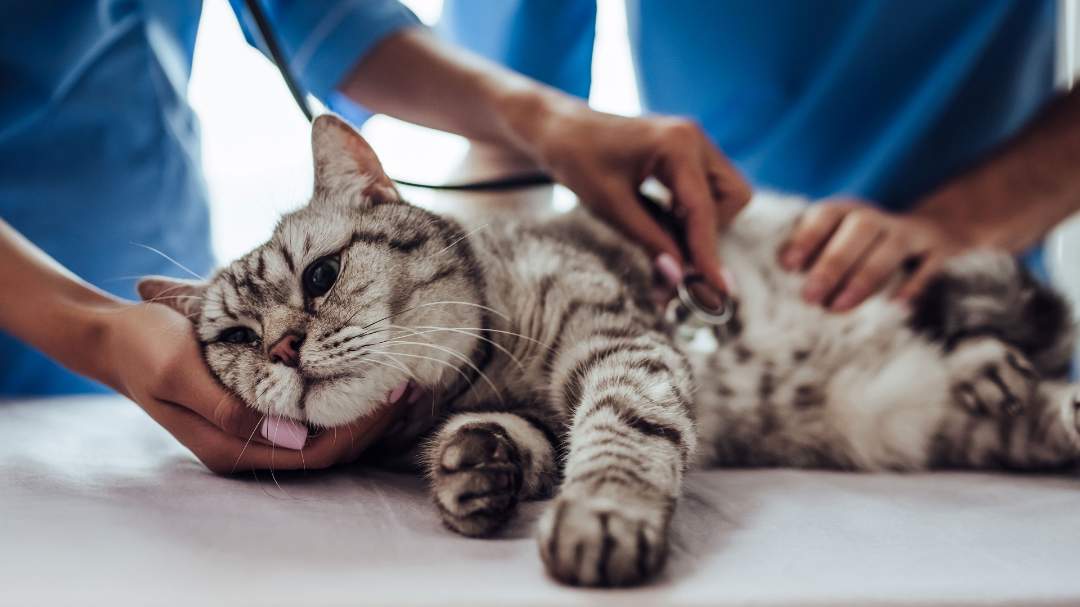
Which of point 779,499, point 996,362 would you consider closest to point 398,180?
point 779,499

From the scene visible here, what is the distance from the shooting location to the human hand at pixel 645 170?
1.17m

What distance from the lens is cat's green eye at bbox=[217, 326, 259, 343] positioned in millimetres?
872

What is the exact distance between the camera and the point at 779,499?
819 mm

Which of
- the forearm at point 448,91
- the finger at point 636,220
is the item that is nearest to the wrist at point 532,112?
the forearm at point 448,91

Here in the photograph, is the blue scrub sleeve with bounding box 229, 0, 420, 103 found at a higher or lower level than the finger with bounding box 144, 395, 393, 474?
higher

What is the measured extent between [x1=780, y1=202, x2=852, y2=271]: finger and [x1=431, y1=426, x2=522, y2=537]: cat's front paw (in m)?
0.82

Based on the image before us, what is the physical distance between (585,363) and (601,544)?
0.38m

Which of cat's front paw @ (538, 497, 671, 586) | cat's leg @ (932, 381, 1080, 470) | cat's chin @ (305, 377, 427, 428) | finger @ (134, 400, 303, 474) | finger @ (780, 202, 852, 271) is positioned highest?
finger @ (780, 202, 852, 271)

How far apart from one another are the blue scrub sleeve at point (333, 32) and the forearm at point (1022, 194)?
3.76 ft

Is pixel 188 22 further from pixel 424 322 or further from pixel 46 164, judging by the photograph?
pixel 424 322

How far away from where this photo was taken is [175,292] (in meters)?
0.97

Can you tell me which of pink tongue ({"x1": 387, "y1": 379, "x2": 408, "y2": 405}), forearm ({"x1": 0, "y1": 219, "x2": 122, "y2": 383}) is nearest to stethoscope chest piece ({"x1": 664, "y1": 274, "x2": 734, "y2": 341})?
pink tongue ({"x1": 387, "y1": 379, "x2": 408, "y2": 405})

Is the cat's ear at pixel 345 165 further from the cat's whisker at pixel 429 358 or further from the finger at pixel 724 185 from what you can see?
the finger at pixel 724 185

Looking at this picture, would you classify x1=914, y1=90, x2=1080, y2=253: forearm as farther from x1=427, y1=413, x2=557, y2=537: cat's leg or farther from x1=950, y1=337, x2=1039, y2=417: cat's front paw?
x1=427, y1=413, x2=557, y2=537: cat's leg
